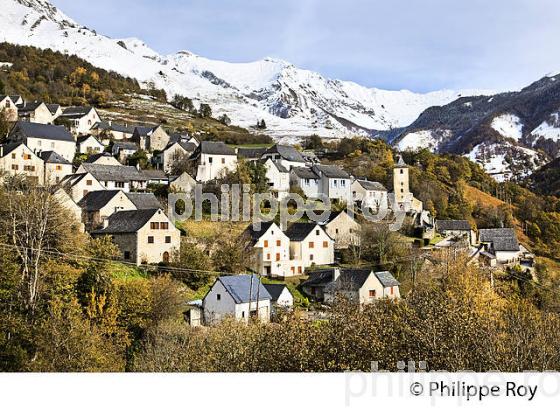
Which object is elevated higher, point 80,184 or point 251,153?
point 251,153

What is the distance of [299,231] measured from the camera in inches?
1363

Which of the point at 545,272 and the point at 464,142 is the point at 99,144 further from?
the point at 464,142

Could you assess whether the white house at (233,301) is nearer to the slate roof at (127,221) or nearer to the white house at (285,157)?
the slate roof at (127,221)

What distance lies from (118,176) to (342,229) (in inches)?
566

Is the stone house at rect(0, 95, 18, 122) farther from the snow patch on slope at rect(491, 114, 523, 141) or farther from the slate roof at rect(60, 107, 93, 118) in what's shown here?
the snow patch on slope at rect(491, 114, 523, 141)

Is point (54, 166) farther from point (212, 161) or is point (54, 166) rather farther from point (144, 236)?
point (144, 236)

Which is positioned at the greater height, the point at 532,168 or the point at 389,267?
the point at 532,168

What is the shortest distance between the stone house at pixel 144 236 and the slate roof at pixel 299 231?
25.1 ft

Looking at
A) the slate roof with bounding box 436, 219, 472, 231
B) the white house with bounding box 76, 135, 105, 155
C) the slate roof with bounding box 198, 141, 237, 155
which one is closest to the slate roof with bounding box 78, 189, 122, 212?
the slate roof with bounding box 198, 141, 237, 155

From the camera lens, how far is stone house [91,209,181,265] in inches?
1073

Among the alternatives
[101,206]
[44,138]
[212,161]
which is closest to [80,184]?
[101,206]

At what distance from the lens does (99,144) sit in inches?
1881
